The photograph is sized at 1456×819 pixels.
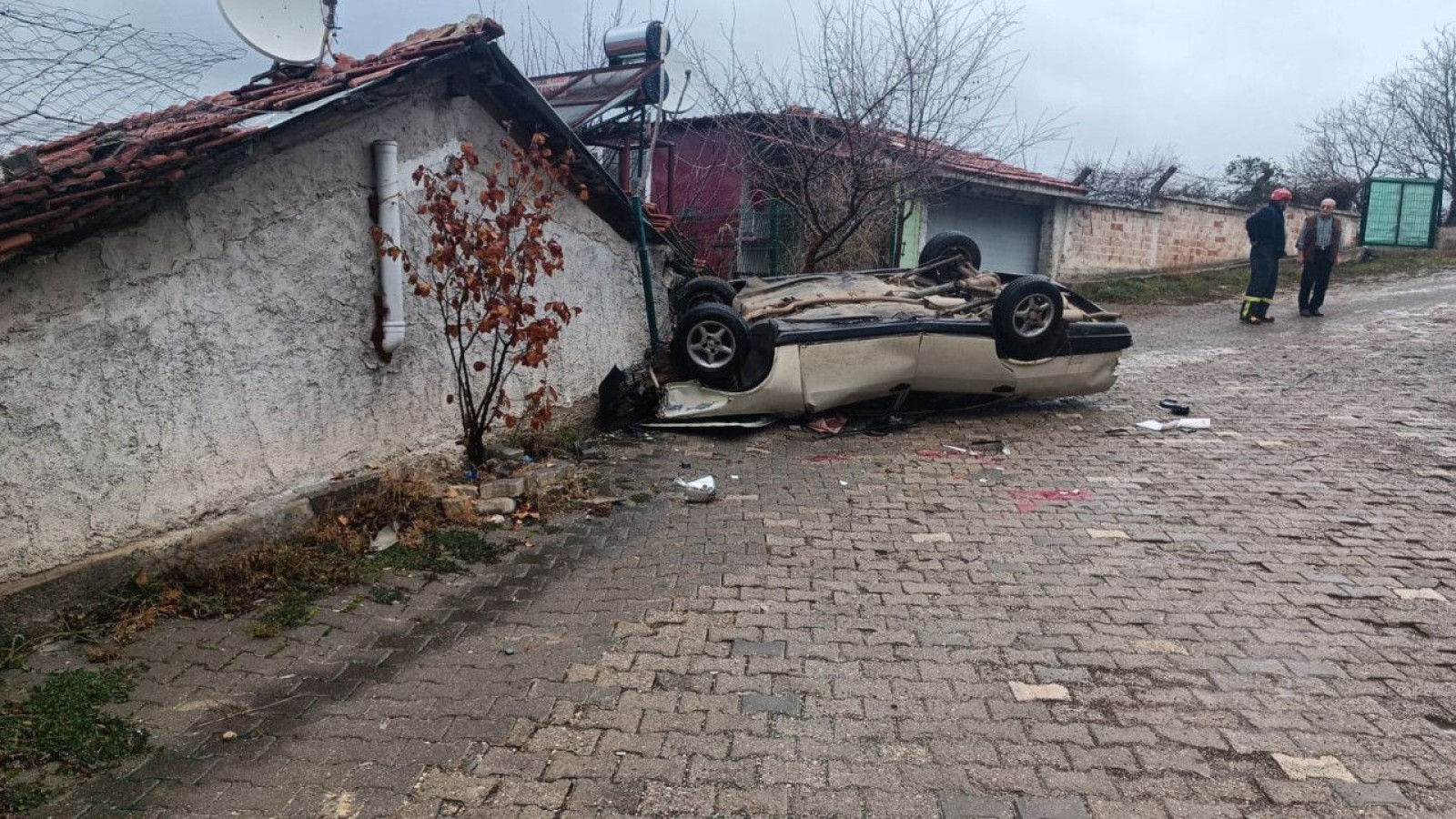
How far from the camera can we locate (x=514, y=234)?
258 inches

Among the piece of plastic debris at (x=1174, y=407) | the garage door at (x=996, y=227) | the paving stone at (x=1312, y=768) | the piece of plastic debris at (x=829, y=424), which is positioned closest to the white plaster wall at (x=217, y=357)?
the piece of plastic debris at (x=829, y=424)

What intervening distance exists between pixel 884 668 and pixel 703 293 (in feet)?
17.4

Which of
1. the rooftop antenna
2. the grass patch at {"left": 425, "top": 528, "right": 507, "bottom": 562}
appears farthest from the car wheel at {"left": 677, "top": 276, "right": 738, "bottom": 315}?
the grass patch at {"left": 425, "top": 528, "right": 507, "bottom": 562}

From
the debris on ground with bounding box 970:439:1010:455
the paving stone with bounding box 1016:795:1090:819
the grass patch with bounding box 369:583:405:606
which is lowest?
the paving stone with bounding box 1016:795:1090:819

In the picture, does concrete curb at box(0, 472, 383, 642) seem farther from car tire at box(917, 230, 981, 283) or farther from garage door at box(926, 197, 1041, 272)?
garage door at box(926, 197, 1041, 272)

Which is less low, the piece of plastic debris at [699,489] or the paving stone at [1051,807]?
Answer: the piece of plastic debris at [699,489]

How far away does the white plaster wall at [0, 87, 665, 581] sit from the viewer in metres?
3.71

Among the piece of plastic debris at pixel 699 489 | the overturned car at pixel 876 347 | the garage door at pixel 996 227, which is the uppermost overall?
the garage door at pixel 996 227

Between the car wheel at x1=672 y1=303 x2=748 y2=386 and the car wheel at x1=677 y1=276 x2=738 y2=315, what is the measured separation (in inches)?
38.0

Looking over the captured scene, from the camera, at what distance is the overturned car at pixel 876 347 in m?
7.52

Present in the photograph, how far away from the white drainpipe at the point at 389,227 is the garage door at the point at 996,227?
12.8 metres

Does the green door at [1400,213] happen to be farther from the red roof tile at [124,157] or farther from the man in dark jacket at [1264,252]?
the red roof tile at [124,157]

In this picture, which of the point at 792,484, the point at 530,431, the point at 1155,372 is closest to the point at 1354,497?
the point at 792,484

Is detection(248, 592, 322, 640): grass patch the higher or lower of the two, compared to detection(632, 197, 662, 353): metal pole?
lower
